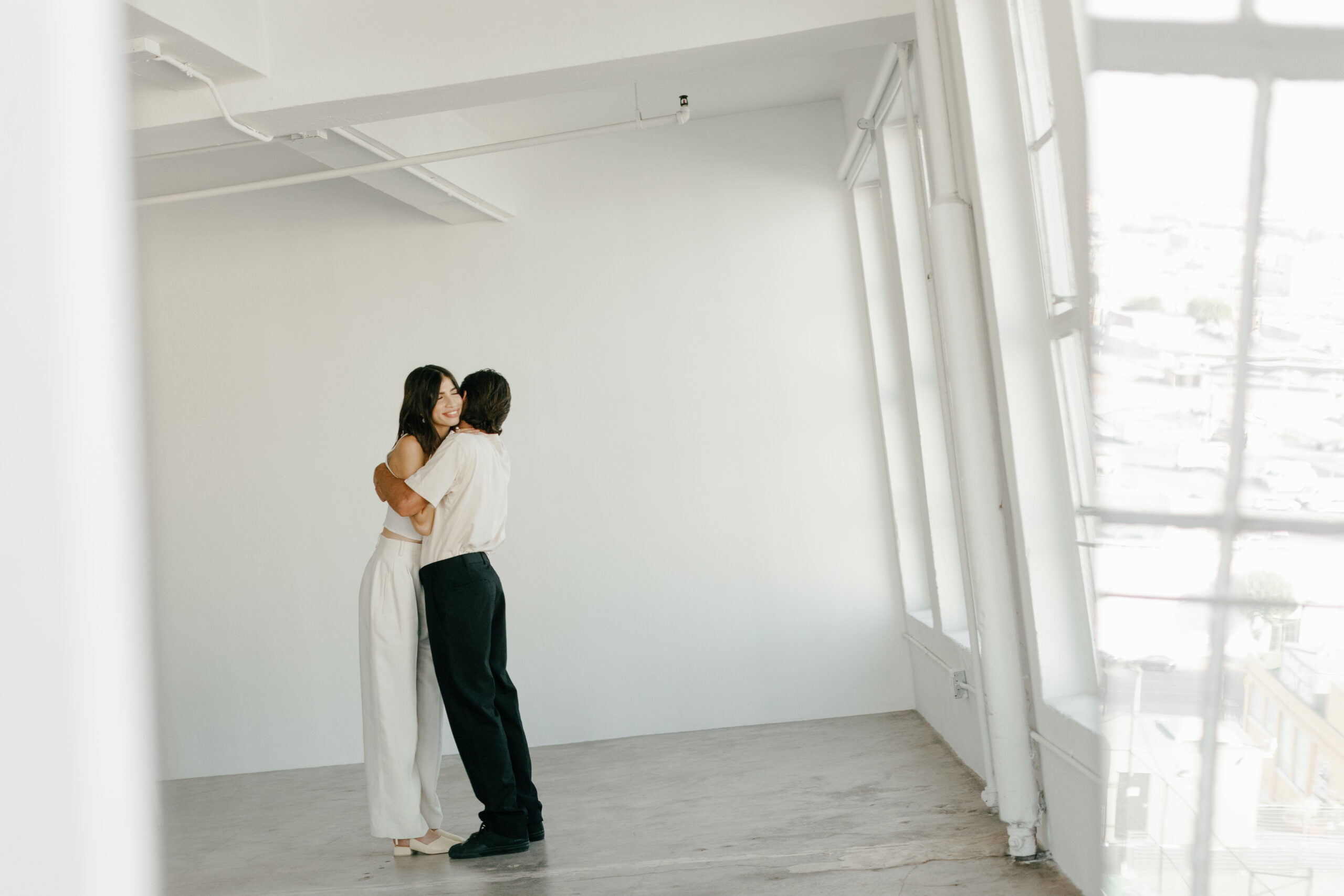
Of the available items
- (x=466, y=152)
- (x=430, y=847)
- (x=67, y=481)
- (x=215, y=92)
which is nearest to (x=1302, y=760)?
(x=67, y=481)

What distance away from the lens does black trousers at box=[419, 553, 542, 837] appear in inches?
140

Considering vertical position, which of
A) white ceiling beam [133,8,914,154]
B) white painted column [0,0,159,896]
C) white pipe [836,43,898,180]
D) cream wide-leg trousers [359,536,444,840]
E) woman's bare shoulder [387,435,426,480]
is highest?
white pipe [836,43,898,180]

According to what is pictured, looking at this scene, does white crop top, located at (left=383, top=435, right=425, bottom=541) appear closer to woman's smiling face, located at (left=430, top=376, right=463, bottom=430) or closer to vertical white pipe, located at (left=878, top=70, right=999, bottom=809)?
woman's smiling face, located at (left=430, top=376, right=463, bottom=430)

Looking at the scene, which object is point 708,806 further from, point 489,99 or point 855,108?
point 855,108

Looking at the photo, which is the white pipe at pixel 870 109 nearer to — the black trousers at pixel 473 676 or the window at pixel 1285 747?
the black trousers at pixel 473 676

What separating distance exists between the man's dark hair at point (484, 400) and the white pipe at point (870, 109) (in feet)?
6.51

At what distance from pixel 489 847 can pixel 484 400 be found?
1.59 metres

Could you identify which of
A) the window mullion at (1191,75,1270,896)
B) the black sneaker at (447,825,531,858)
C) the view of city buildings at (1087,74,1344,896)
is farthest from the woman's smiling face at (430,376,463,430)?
the window mullion at (1191,75,1270,896)

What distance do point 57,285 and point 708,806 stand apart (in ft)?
13.2

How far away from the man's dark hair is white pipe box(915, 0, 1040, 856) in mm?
1594

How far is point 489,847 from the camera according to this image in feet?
11.7

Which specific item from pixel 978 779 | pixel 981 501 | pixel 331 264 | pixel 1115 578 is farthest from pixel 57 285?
pixel 331 264

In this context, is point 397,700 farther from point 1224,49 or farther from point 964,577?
point 1224,49

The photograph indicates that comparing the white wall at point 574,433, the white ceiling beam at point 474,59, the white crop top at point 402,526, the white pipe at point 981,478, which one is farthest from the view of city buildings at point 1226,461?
the white wall at point 574,433
